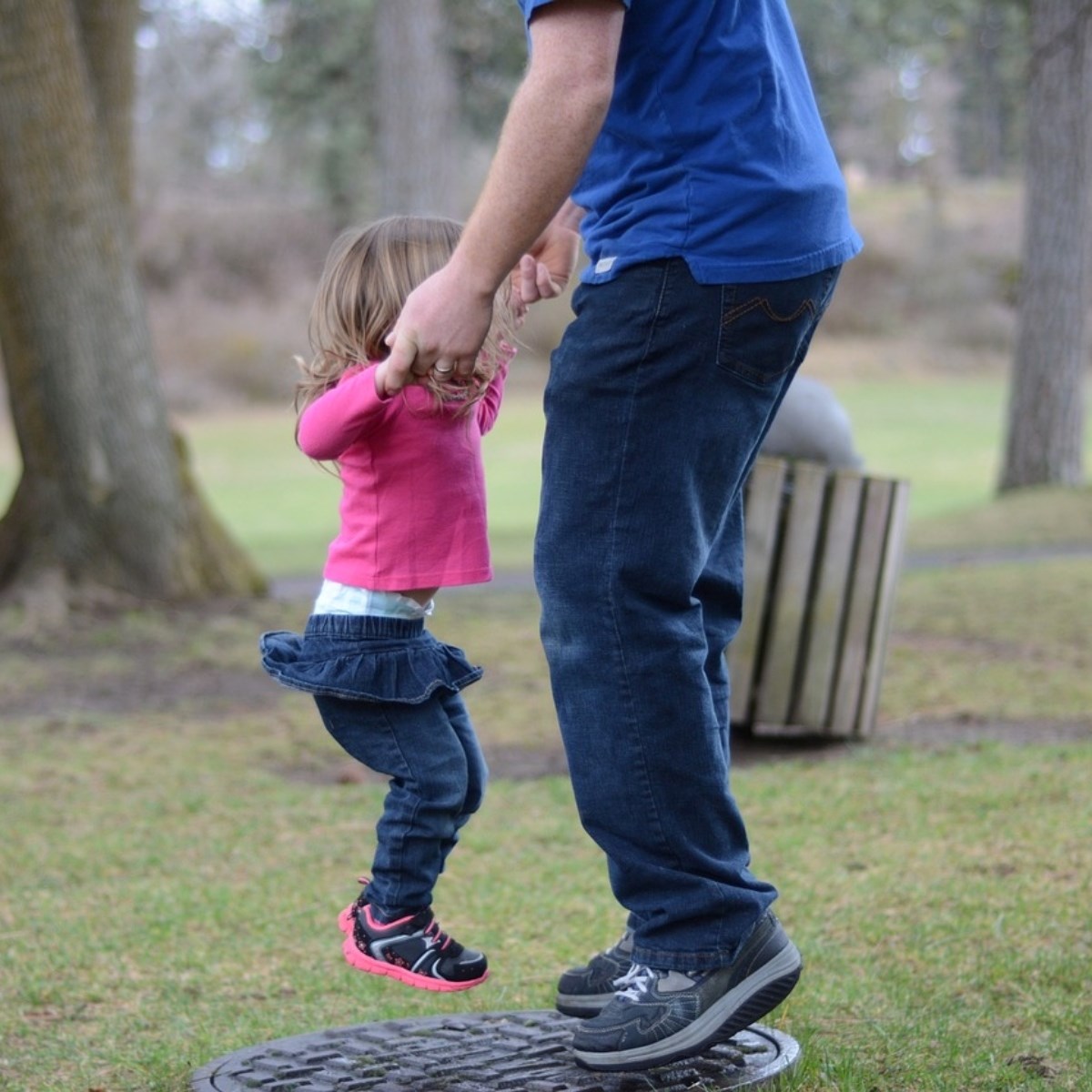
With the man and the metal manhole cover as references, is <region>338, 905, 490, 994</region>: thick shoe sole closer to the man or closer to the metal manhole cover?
the metal manhole cover

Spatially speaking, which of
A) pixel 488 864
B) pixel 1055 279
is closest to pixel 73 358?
pixel 488 864

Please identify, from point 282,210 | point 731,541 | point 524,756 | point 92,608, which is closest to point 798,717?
point 524,756

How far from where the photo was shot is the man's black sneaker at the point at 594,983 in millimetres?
3051

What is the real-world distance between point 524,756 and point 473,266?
4.12m

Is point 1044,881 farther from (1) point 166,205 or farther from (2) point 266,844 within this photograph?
(1) point 166,205

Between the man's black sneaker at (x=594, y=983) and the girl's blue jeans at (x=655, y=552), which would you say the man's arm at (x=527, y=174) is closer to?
the girl's blue jeans at (x=655, y=552)

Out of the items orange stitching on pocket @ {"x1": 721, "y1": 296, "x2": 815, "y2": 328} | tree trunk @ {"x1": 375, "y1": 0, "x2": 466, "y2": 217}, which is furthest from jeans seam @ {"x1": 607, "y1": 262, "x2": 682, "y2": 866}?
tree trunk @ {"x1": 375, "y1": 0, "x2": 466, "y2": 217}

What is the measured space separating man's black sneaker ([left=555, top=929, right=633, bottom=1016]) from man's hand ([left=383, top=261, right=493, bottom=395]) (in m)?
1.17

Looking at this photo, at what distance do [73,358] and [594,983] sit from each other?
265 inches

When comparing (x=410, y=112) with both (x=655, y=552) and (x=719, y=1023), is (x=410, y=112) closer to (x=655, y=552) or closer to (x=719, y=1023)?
(x=655, y=552)

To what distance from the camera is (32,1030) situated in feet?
11.4

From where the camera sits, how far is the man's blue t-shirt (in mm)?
2551

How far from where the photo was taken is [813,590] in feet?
20.2

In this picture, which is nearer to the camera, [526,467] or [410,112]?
[410,112]
